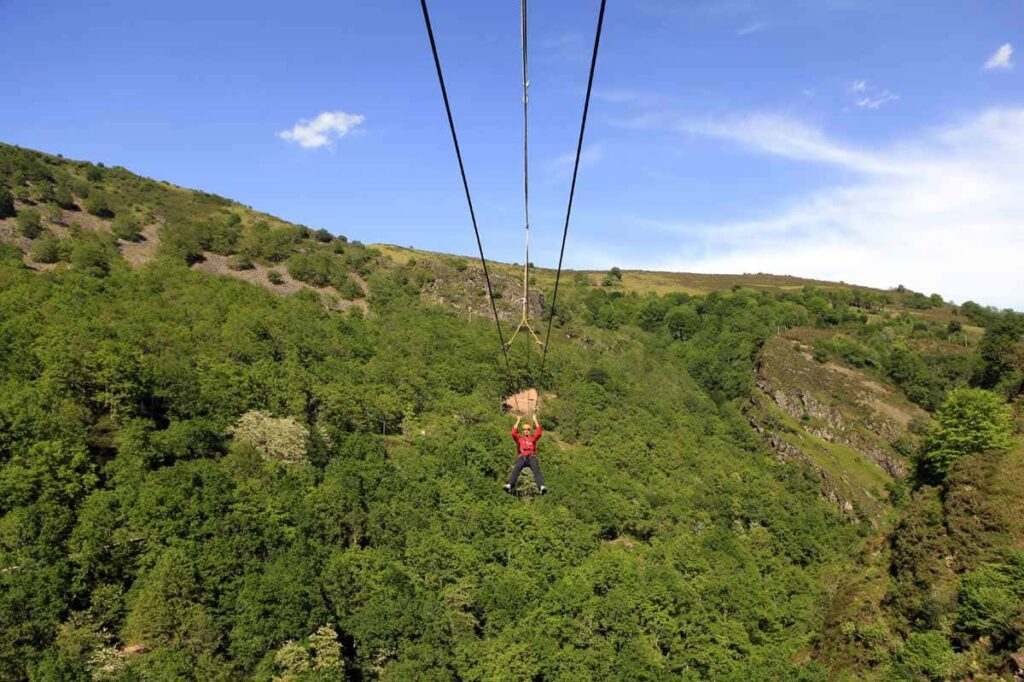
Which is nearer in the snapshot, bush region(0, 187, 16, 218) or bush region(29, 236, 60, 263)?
bush region(29, 236, 60, 263)

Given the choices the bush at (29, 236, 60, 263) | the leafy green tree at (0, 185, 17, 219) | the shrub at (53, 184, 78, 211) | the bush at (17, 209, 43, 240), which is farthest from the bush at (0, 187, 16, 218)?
the bush at (29, 236, 60, 263)

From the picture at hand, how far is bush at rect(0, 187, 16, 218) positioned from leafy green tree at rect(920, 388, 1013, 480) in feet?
524

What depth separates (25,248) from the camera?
11688cm

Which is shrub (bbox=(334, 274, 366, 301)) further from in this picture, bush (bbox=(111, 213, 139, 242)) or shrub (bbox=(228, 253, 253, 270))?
bush (bbox=(111, 213, 139, 242))

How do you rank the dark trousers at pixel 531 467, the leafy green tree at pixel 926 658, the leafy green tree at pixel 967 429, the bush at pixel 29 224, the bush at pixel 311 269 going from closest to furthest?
the dark trousers at pixel 531 467 < the leafy green tree at pixel 926 658 < the leafy green tree at pixel 967 429 < the bush at pixel 29 224 < the bush at pixel 311 269

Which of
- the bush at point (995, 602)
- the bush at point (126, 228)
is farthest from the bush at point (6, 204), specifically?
the bush at point (995, 602)

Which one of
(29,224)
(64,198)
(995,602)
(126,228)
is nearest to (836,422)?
(995,602)

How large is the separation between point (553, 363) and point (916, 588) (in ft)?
306

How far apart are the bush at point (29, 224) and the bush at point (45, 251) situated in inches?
214

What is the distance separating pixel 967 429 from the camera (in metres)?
66.1

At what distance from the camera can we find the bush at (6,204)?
124m

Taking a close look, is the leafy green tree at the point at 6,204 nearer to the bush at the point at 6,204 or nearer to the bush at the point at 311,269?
the bush at the point at 6,204

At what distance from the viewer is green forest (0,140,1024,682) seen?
2079 inches

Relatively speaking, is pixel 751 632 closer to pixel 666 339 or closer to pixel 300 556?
pixel 300 556
